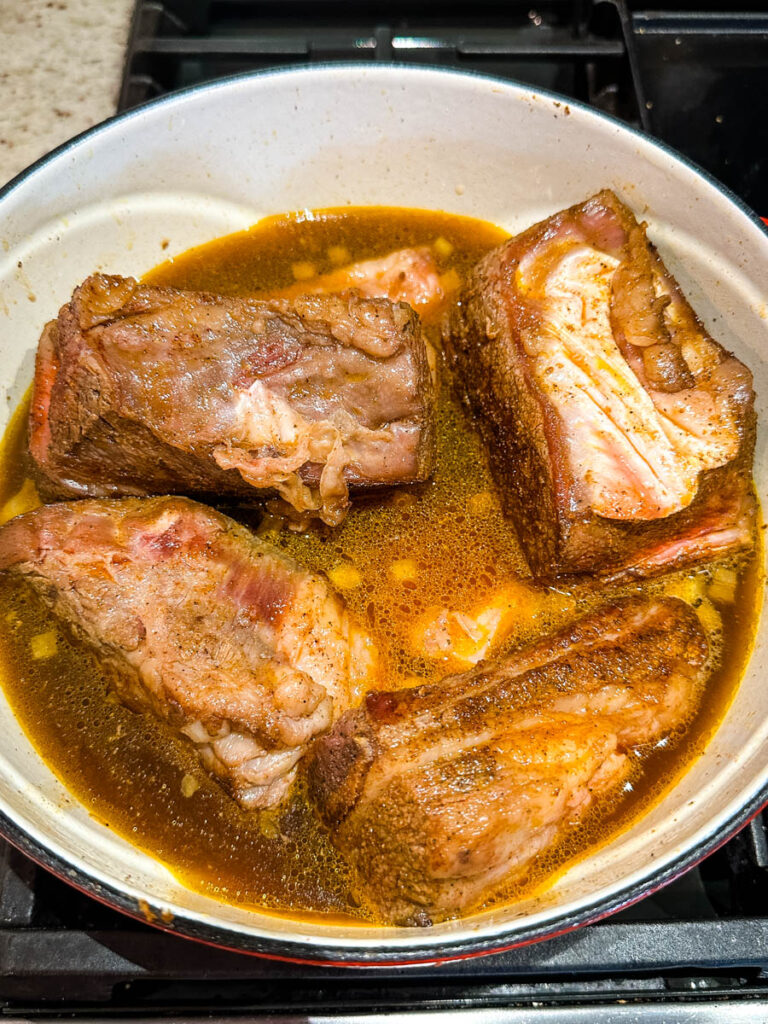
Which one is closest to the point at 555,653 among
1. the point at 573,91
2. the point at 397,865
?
the point at 397,865

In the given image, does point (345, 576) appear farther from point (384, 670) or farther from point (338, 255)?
point (338, 255)

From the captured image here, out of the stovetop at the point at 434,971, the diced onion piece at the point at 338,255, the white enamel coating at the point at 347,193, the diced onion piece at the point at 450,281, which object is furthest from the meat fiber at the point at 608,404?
the stovetop at the point at 434,971

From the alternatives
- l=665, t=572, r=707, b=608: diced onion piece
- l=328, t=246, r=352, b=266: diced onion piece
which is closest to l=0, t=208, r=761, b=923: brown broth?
l=665, t=572, r=707, b=608: diced onion piece

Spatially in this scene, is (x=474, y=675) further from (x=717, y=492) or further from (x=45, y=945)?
(x=45, y=945)

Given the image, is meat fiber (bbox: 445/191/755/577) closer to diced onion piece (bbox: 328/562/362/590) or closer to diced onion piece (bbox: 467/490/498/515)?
diced onion piece (bbox: 467/490/498/515)

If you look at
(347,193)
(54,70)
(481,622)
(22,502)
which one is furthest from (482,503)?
(54,70)

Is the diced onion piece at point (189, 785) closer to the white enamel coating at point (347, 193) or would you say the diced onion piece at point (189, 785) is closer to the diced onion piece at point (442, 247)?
the white enamel coating at point (347, 193)
